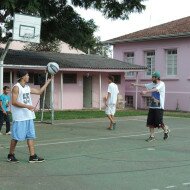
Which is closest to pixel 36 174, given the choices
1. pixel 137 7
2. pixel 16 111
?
pixel 16 111

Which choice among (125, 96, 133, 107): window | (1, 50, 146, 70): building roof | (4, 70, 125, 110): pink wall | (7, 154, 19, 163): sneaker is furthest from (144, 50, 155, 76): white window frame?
(7, 154, 19, 163): sneaker

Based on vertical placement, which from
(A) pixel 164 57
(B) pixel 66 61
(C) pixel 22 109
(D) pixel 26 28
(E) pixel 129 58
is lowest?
(C) pixel 22 109

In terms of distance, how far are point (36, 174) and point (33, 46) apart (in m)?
39.4

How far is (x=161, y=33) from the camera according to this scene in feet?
108

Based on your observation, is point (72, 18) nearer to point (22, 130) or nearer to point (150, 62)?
point (150, 62)

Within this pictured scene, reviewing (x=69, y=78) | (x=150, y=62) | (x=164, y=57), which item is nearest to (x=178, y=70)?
(x=164, y=57)

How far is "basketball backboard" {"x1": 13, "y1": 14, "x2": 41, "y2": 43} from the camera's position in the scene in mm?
18578

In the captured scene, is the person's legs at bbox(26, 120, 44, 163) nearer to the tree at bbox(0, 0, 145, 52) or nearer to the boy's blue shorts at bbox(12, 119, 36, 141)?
the boy's blue shorts at bbox(12, 119, 36, 141)

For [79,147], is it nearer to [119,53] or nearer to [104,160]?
[104,160]

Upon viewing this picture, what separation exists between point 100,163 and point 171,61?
2348 centimetres

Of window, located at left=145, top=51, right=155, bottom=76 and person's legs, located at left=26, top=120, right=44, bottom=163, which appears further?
window, located at left=145, top=51, right=155, bottom=76

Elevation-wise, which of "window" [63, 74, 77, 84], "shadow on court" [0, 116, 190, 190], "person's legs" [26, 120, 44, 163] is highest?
"window" [63, 74, 77, 84]

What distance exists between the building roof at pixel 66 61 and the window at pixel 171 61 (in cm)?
176

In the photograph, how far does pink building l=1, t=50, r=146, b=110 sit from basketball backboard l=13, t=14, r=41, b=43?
28.0ft
